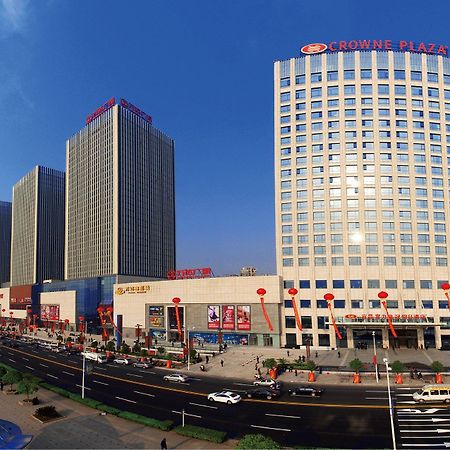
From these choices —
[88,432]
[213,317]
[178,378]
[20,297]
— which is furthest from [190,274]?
[20,297]

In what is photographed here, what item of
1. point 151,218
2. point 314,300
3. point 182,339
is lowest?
point 182,339

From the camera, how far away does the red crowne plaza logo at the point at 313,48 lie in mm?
100125

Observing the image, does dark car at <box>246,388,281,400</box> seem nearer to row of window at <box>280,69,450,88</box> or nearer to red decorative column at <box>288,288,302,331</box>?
red decorative column at <box>288,288,302,331</box>

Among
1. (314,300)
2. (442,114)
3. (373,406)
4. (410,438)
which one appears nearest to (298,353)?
(314,300)

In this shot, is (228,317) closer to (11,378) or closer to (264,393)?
(264,393)

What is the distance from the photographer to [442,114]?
96.9 metres

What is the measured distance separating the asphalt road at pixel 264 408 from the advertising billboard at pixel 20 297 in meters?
117

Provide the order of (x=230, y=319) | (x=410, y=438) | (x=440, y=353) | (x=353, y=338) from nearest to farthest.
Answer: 1. (x=410, y=438)
2. (x=440, y=353)
3. (x=353, y=338)
4. (x=230, y=319)

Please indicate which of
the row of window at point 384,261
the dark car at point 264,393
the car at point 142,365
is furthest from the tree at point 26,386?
the row of window at point 384,261

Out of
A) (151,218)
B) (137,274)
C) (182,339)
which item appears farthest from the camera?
(151,218)

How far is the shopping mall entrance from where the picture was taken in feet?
289

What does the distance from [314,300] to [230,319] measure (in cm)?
2013

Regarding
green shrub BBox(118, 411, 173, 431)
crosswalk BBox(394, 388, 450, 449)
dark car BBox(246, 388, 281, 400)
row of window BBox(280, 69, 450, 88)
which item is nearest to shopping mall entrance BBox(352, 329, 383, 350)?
crosswalk BBox(394, 388, 450, 449)

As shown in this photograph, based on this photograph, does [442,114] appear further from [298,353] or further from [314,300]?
[298,353]
